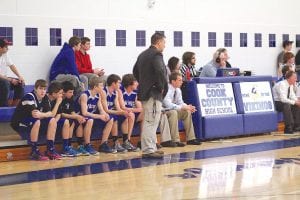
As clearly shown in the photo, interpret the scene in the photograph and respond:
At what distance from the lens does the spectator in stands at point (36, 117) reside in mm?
9188

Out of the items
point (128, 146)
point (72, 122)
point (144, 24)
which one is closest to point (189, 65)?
point (144, 24)

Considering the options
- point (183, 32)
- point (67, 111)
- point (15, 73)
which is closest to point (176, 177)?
point (67, 111)

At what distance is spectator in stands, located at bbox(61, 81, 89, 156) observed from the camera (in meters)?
9.65

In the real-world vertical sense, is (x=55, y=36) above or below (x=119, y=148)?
above

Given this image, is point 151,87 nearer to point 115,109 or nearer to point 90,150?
point 115,109

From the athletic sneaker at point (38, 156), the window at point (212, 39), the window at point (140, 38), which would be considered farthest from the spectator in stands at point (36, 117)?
the window at point (212, 39)

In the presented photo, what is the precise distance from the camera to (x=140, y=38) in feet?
43.8

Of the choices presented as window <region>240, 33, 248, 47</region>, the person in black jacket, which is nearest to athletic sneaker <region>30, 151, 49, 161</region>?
the person in black jacket

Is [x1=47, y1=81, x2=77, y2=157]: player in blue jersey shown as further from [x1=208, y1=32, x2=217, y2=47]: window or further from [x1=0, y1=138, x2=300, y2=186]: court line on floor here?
[x1=208, y1=32, x2=217, y2=47]: window

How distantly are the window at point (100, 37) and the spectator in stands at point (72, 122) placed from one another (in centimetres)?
293

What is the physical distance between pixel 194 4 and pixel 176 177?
282 inches

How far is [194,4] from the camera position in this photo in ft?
47.0

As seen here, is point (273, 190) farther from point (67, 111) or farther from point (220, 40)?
point (220, 40)

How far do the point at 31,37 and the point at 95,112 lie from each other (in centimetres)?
240
